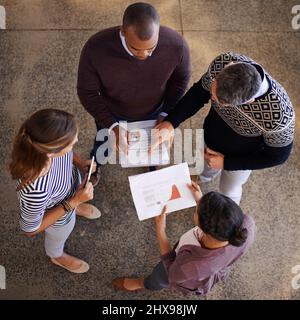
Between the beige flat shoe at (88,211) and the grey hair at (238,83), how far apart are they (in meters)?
1.44

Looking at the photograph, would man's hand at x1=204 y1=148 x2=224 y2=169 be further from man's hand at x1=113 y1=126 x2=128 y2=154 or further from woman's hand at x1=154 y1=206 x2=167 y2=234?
man's hand at x1=113 y1=126 x2=128 y2=154

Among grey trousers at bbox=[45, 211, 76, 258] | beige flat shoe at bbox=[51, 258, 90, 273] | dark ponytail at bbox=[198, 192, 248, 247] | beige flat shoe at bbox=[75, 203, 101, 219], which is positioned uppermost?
dark ponytail at bbox=[198, 192, 248, 247]

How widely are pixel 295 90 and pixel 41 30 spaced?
2140 millimetres

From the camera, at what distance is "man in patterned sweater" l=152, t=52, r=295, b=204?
1661 mm

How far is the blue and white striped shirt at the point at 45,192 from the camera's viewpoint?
1.65 metres

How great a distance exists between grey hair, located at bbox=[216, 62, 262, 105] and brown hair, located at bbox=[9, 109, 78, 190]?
2.21 feet

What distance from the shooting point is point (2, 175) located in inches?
113

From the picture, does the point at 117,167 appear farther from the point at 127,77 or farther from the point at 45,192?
the point at 45,192
